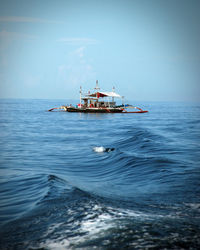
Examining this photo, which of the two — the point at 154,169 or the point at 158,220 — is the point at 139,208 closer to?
the point at 158,220

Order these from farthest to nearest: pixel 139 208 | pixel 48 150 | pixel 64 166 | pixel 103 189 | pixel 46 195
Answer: pixel 48 150 < pixel 64 166 < pixel 103 189 < pixel 46 195 < pixel 139 208

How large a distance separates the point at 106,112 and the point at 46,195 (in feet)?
180

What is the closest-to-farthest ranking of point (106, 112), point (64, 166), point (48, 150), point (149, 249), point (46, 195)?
1. point (149, 249)
2. point (46, 195)
3. point (64, 166)
4. point (48, 150)
5. point (106, 112)

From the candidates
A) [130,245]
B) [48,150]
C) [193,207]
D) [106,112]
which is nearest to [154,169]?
[193,207]

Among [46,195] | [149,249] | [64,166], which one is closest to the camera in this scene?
[149,249]

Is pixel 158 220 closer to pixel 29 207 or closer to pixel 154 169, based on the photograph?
pixel 29 207

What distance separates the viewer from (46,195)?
8.04 meters

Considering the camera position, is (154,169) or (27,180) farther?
(154,169)

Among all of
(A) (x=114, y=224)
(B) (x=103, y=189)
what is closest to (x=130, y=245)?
(A) (x=114, y=224)

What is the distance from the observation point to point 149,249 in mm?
4707

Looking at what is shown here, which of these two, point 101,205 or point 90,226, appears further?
point 101,205

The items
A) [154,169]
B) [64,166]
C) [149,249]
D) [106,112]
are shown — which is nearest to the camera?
[149,249]

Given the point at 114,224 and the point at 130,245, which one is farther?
the point at 114,224

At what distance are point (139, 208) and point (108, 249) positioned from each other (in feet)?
8.10
